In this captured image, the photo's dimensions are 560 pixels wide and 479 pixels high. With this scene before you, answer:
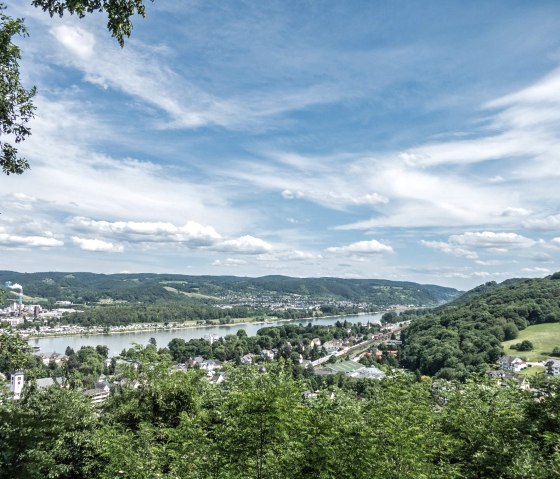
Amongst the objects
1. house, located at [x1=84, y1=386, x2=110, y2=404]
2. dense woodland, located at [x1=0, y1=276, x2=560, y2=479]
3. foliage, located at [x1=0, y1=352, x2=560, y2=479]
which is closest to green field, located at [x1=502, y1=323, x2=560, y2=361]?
house, located at [x1=84, y1=386, x2=110, y2=404]

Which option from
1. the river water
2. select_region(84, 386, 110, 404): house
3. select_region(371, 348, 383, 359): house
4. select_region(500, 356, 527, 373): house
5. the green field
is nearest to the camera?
select_region(84, 386, 110, 404): house

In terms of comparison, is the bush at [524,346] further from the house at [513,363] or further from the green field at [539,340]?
the house at [513,363]

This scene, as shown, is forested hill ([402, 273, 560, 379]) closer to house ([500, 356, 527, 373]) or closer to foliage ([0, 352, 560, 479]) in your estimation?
house ([500, 356, 527, 373])

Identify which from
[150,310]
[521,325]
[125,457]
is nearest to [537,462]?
[125,457]

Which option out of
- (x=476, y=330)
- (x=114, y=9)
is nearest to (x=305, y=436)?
(x=114, y=9)

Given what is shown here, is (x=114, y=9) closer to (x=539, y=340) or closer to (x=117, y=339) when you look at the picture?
(x=539, y=340)

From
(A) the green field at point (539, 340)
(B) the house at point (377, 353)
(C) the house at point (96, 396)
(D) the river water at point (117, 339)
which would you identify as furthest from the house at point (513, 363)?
(D) the river water at point (117, 339)
